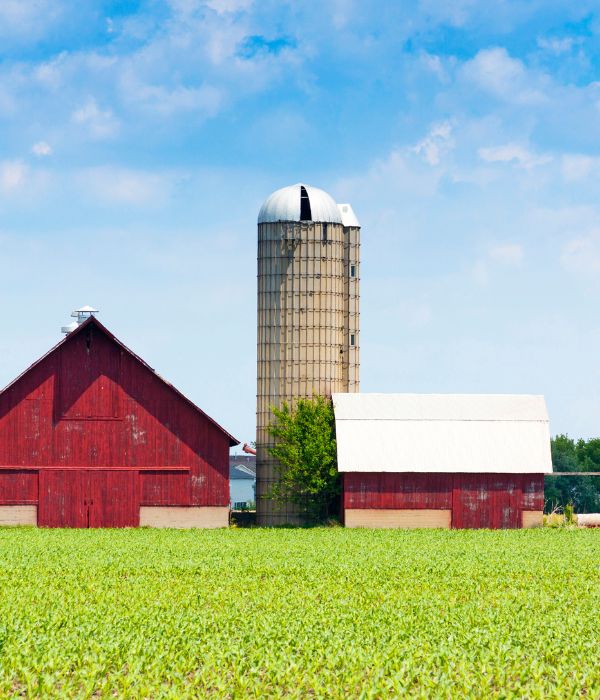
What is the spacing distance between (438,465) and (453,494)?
4.66 ft

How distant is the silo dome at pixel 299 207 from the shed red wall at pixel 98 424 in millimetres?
10735

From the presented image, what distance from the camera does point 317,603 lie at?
25.6 meters

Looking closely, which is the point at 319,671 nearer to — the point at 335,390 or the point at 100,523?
the point at 100,523

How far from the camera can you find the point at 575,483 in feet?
307

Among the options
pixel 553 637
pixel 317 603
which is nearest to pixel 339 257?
pixel 317 603

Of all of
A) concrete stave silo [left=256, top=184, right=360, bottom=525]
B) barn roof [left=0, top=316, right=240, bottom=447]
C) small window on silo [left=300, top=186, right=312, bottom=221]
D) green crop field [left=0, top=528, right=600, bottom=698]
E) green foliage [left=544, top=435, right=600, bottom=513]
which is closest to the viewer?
green crop field [left=0, top=528, right=600, bottom=698]

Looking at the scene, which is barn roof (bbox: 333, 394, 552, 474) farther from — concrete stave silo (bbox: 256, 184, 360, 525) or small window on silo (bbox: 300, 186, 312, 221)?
small window on silo (bbox: 300, 186, 312, 221)

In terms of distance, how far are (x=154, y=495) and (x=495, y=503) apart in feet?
49.0

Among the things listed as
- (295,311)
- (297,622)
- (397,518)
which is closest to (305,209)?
(295,311)

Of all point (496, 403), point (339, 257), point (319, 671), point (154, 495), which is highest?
point (339, 257)

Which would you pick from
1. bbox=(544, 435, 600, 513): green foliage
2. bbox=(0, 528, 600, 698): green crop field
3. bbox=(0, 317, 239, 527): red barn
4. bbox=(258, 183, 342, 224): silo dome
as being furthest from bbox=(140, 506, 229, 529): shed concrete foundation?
bbox=(544, 435, 600, 513): green foliage

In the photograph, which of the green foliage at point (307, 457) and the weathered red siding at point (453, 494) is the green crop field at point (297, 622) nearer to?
the weathered red siding at point (453, 494)

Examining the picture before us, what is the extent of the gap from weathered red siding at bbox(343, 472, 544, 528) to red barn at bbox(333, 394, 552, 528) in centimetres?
4

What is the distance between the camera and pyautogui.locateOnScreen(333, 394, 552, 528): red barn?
167 ft
